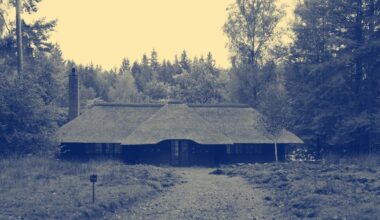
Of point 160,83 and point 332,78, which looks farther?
point 160,83

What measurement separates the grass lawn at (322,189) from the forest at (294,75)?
30.5ft

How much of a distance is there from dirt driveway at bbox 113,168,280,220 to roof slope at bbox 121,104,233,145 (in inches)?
464

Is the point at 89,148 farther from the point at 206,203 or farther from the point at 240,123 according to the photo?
the point at 206,203

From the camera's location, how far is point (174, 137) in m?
40.6

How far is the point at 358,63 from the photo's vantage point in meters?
43.5

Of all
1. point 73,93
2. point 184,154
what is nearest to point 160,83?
point 73,93

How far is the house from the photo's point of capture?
41.2m

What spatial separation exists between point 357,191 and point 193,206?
21.1 feet

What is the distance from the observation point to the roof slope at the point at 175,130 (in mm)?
40750

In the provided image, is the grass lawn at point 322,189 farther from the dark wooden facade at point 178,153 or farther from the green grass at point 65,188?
the dark wooden facade at point 178,153

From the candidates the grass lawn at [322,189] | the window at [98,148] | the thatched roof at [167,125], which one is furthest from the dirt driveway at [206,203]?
the window at [98,148]

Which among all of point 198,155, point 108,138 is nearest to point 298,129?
point 198,155

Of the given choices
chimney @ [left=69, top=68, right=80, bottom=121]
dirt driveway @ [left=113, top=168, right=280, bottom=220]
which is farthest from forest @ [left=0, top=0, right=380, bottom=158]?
dirt driveway @ [left=113, top=168, right=280, bottom=220]

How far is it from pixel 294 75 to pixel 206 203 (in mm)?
29153
